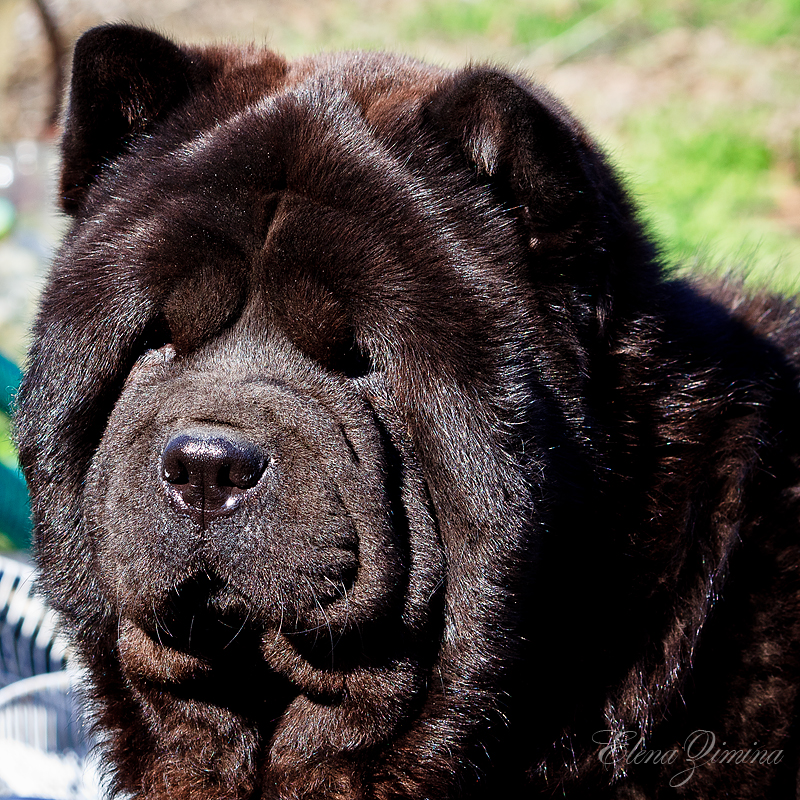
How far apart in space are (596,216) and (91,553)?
1.52m

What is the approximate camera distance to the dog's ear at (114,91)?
2.59 metres

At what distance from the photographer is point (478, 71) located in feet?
7.71

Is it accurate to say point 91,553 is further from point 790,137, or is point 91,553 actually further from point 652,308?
point 790,137

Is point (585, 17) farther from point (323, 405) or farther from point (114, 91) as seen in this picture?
point (323, 405)

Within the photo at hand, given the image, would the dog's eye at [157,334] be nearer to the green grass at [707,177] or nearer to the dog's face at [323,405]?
the dog's face at [323,405]

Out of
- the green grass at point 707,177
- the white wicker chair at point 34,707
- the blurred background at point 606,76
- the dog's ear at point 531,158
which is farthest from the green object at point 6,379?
the green grass at point 707,177

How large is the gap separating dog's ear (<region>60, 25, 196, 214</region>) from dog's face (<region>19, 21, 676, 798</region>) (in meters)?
0.01

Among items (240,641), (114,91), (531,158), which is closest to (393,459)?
(240,641)

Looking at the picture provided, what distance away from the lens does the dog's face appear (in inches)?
89.8

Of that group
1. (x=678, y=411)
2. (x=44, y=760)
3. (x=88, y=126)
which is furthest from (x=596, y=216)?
(x=44, y=760)

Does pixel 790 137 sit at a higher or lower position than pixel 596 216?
lower

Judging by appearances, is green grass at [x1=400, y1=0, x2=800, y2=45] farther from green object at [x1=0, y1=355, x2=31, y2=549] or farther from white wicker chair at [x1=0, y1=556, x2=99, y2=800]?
white wicker chair at [x1=0, y1=556, x2=99, y2=800]

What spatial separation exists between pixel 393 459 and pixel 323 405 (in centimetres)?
21

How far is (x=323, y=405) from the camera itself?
7.74ft
